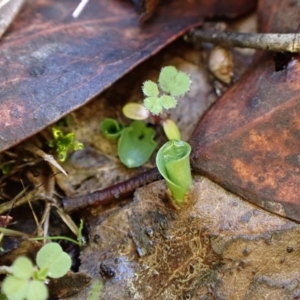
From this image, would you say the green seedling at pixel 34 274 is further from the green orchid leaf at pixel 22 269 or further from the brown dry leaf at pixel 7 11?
the brown dry leaf at pixel 7 11

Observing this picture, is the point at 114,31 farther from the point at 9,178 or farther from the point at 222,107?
A: the point at 9,178

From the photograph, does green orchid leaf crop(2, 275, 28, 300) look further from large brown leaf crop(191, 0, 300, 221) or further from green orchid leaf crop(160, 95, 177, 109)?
green orchid leaf crop(160, 95, 177, 109)

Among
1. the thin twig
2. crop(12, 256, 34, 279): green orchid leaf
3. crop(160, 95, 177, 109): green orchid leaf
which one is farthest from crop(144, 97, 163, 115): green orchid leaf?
crop(12, 256, 34, 279): green orchid leaf

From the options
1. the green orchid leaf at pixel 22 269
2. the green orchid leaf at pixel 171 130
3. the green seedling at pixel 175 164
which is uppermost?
the green seedling at pixel 175 164

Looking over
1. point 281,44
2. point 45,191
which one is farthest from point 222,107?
point 45,191

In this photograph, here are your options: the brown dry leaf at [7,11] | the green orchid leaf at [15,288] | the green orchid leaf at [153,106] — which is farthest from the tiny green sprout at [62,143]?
the green orchid leaf at [15,288]
